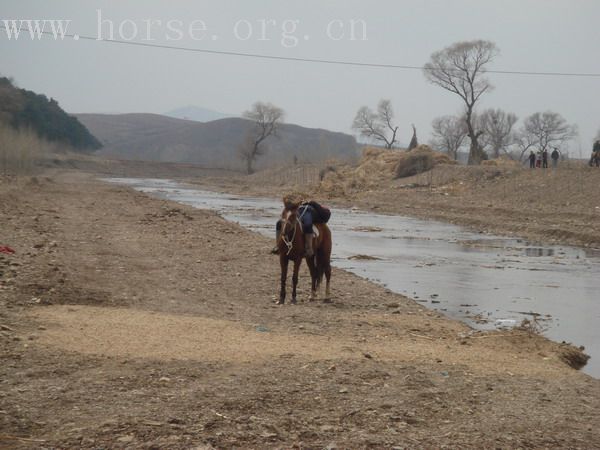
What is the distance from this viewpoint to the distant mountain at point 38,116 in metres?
89.2

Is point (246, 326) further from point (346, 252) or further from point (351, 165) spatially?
point (351, 165)

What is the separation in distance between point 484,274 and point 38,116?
8838 cm

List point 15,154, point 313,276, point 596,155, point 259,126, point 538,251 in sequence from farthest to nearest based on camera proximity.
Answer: point 259,126 → point 15,154 → point 596,155 → point 538,251 → point 313,276

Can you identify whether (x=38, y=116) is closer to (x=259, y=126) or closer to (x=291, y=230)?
(x=259, y=126)

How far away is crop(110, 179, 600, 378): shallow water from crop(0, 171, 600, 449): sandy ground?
56.8 inches

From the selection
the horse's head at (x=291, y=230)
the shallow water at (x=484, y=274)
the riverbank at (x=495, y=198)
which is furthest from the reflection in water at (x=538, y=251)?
the horse's head at (x=291, y=230)

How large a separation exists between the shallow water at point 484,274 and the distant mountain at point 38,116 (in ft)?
200

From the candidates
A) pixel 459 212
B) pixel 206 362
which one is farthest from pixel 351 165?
pixel 206 362

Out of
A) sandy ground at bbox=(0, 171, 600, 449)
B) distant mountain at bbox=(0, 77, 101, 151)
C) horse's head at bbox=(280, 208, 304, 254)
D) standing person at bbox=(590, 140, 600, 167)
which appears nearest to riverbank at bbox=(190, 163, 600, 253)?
standing person at bbox=(590, 140, 600, 167)

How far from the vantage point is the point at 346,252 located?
24250 millimetres

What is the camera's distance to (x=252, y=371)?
8383 millimetres

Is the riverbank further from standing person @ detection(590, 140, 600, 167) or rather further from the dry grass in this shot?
the dry grass

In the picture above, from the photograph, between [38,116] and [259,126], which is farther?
[259,126]

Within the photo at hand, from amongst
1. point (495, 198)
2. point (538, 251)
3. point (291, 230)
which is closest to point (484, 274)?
point (538, 251)
